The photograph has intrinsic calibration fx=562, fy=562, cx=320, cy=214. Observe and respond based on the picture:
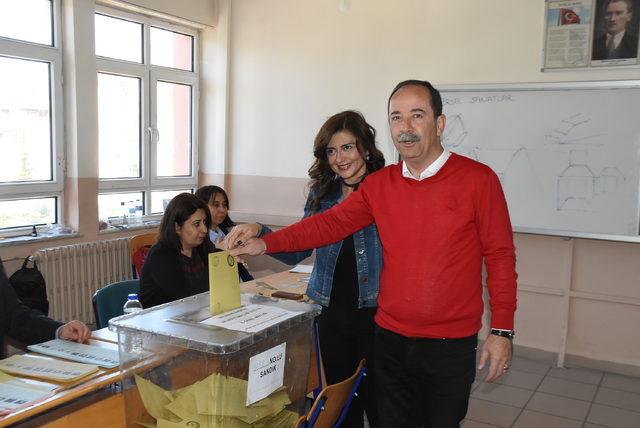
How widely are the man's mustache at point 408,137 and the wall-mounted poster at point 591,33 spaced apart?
286 cm

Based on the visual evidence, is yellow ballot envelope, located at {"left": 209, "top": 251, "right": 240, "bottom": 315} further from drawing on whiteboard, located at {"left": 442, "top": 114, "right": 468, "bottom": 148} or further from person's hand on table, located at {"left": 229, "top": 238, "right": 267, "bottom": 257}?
drawing on whiteboard, located at {"left": 442, "top": 114, "right": 468, "bottom": 148}

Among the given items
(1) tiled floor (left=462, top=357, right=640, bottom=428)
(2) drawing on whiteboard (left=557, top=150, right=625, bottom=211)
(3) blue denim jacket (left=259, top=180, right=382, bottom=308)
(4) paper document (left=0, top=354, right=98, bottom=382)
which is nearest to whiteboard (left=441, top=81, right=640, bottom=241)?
(2) drawing on whiteboard (left=557, top=150, right=625, bottom=211)

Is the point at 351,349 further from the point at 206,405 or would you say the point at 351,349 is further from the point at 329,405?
the point at 206,405

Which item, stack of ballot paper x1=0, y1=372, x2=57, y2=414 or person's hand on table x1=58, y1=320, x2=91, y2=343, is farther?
person's hand on table x1=58, y1=320, x2=91, y2=343

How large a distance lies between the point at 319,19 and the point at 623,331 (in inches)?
140

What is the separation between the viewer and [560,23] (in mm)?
4000

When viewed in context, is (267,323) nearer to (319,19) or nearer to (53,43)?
(53,43)

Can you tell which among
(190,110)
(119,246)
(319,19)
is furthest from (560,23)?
(119,246)

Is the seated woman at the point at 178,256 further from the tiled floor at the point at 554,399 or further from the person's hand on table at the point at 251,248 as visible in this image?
the tiled floor at the point at 554,399

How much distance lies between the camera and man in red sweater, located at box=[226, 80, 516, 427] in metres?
1.64

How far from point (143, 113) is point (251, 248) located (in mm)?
3728

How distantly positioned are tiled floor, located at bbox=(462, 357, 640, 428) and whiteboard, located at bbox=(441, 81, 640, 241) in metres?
1.02

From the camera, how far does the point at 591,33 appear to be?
3.91 metres

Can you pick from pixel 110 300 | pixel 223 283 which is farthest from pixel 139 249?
pixel 223 283
